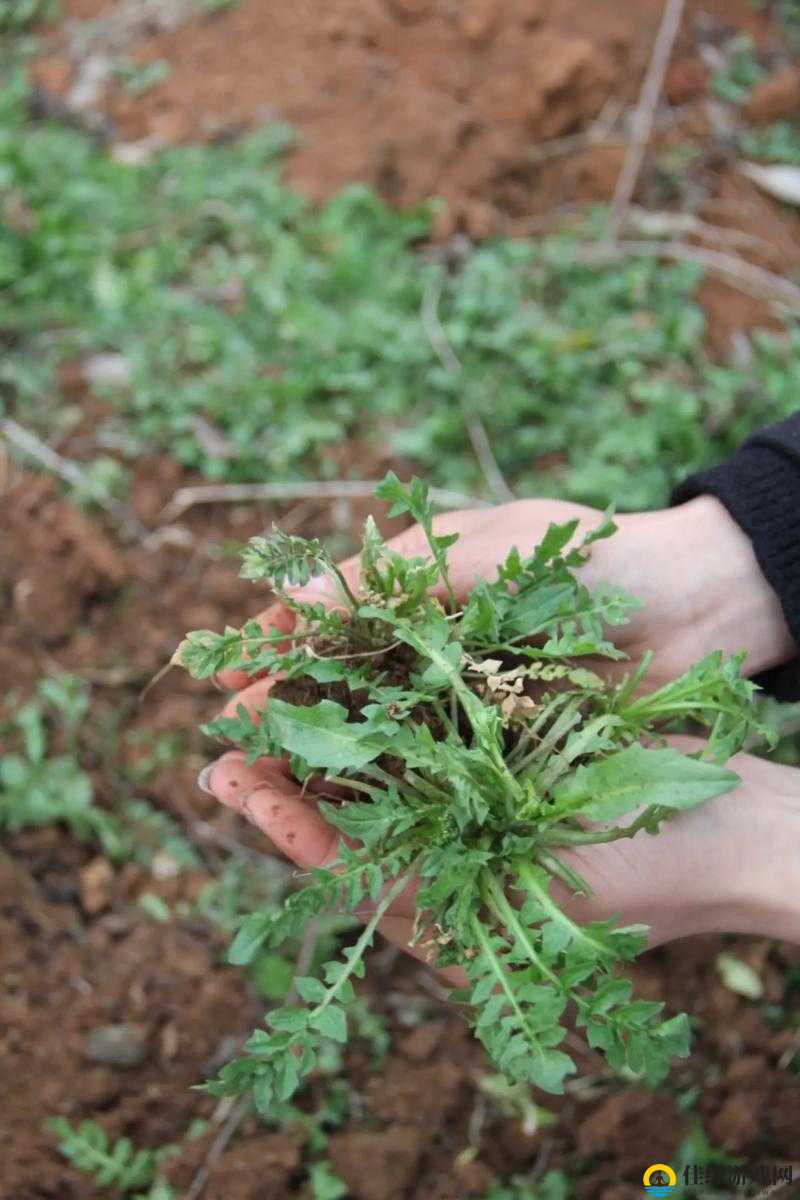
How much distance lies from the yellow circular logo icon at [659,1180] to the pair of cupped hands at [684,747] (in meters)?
0.54

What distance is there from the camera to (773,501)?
204 centimetres

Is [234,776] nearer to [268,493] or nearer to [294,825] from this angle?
[294,825]

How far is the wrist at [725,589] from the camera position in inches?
81.0

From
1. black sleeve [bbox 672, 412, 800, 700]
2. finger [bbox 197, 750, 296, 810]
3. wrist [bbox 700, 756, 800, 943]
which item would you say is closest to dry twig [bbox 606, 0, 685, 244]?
black sleeve [bbox 672, 412, 800, 700]

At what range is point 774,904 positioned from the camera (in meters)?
1.83

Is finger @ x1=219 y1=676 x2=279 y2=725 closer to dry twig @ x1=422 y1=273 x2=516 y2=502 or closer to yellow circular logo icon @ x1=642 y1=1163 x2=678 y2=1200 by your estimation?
dry twig @ x1=422 y1=273 x2=516 y2=502

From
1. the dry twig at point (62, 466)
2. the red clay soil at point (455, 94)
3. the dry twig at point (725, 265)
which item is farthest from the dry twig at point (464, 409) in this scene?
the dry twig at point (62, 466)

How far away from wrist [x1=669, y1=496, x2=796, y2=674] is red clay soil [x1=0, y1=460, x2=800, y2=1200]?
714mm

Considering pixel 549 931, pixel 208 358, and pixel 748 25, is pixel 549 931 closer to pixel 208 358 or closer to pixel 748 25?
pixel 208 358

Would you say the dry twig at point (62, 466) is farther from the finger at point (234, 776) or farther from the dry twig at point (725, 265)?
the dry twig at point (725, 265)

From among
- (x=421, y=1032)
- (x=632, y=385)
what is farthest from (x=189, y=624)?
(x=632, y=385)

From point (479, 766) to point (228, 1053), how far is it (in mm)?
1057

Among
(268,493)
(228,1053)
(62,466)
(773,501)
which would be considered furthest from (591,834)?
(62,466)

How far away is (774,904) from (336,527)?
1.49m
